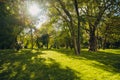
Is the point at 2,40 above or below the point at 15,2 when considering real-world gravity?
below

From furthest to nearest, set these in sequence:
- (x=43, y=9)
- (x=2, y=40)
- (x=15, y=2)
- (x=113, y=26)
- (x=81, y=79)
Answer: (x=113, y=26) < (x=2, y=40) < (x=43, y=9) < (x=15, y=2) < (x=81, y=79)

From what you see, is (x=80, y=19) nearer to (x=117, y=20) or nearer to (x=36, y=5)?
(x=36, y=5)

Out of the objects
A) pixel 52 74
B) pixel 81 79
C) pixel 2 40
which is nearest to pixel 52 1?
pixel 2 40

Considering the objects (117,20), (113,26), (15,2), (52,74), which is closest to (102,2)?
(117,20)

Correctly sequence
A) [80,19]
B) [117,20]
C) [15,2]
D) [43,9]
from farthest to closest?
[117,20] < [43,9] < [80,19] < [15,2]

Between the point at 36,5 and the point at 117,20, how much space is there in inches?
919

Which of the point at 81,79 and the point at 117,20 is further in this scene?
the point at 117,20

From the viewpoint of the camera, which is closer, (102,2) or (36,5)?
(36,5)

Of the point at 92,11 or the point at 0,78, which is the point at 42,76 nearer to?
the point at 0,78

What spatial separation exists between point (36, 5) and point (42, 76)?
17.8 meters

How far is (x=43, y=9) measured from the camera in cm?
3512

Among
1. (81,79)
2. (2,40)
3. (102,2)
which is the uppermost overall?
(102,2)

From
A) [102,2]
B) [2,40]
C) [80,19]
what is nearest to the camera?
[80,19]

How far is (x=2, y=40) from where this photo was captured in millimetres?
40375
